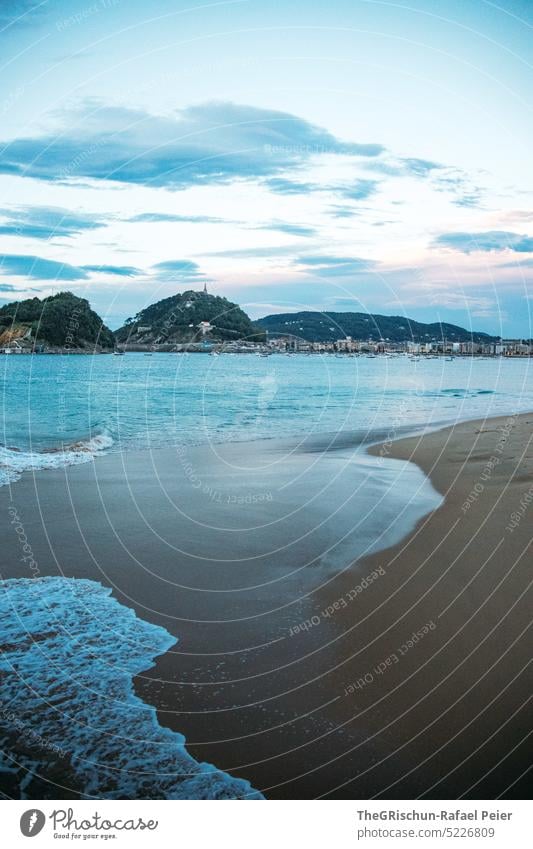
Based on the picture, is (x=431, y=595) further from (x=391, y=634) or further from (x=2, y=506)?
(x=2, y=506)

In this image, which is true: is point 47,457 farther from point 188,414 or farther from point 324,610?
point 188,414

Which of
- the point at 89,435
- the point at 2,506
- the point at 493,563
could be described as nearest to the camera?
the point at 493,563

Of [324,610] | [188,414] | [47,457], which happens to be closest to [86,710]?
[324,610]

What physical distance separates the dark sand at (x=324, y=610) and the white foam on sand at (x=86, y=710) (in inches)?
6.8

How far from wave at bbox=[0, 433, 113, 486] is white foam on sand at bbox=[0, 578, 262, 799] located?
760 cm

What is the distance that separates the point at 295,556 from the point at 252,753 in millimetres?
4153

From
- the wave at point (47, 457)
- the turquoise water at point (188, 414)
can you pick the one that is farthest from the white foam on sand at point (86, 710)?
the turquoise water at point (188, 414)

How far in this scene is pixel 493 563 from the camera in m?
8.38

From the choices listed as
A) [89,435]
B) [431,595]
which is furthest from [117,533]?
[89,435]

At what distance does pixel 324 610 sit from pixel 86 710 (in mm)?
2672

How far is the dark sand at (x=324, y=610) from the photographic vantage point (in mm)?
4707

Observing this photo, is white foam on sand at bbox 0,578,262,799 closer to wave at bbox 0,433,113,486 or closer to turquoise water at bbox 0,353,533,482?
wave at bbox 0,433,113,486

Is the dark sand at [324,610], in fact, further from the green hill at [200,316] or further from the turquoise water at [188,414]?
the green hill at [200,316]

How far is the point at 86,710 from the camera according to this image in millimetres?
5293
